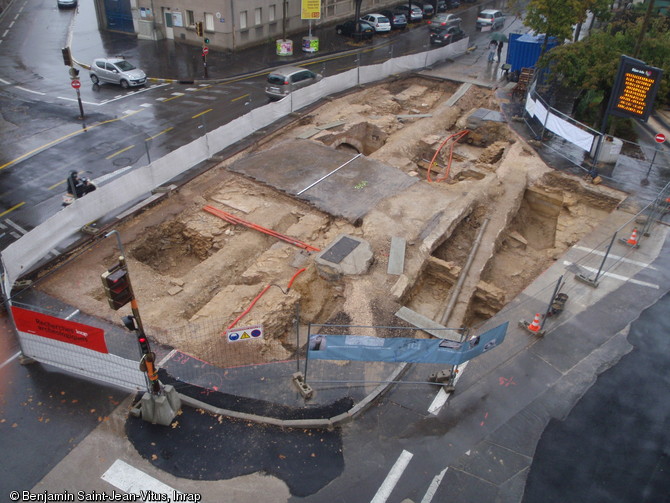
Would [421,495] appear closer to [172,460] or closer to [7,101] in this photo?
[172,460]

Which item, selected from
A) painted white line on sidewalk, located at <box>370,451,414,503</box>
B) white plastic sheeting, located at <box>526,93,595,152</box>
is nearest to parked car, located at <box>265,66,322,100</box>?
white plastic sheeting, located at <box>526,93,595,152</box>

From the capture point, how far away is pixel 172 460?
35.9ft

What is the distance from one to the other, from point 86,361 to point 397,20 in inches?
1628

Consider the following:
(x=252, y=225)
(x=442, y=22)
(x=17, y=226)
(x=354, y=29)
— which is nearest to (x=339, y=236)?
(x=252, y=225)

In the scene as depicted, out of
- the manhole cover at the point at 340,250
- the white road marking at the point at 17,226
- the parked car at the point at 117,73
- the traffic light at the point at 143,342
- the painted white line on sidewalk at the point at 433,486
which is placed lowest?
the painted white line on sidewalk at the point at 433,486

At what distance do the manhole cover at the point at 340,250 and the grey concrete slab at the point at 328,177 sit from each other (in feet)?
6.51

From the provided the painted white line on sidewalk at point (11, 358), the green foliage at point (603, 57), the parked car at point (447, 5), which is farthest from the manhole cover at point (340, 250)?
the parked car at point (447, 5)

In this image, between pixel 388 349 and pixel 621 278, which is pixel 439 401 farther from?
pixel 621 278

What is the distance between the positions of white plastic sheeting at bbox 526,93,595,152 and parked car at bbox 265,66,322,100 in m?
12.2

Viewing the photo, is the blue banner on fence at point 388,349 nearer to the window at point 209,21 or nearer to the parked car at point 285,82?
the parked car at point 285,82

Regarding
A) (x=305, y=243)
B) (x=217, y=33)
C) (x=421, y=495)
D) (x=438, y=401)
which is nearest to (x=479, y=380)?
(x=438, y=401)

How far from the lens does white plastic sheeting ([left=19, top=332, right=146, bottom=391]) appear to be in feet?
39.5

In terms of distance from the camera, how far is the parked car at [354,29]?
42.0m

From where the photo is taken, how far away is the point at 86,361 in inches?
483
